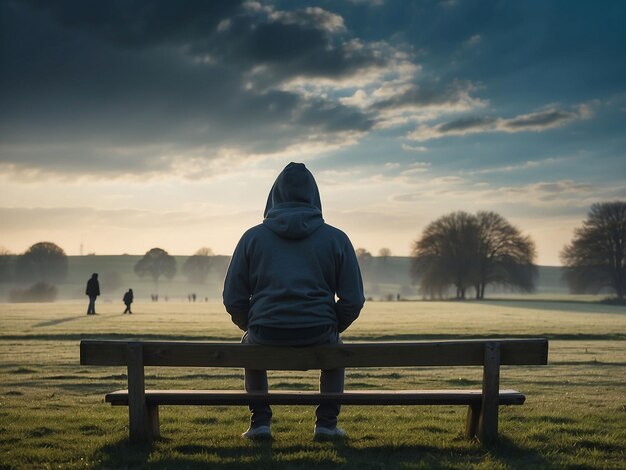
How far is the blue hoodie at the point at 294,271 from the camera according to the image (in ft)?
18.5

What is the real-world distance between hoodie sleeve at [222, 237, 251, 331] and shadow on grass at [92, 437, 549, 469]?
1.17m

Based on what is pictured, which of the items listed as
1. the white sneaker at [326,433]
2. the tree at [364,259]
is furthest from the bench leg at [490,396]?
the tree at [364,259]

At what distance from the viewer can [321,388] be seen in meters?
5.97

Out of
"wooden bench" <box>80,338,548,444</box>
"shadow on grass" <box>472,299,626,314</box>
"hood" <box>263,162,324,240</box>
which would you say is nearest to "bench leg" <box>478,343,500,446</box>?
"wooden bench" <box>80,338,548,444</box>

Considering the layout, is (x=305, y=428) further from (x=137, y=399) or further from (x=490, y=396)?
(x=490, y=396)

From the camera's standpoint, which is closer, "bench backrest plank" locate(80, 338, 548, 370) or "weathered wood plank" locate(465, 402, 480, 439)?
"bench backrest plank" locate(80, 338, 548, 370)

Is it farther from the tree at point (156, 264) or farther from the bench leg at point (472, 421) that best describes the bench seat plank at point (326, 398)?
the tree at point (156, 264)

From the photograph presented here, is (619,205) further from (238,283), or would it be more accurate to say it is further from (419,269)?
(238,283)

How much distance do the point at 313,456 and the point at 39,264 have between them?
143 metres

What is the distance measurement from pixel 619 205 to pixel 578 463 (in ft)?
287

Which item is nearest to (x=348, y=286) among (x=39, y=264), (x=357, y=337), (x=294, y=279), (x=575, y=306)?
(x=294, y=279)

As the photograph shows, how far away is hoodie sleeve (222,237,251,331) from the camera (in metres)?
5.89

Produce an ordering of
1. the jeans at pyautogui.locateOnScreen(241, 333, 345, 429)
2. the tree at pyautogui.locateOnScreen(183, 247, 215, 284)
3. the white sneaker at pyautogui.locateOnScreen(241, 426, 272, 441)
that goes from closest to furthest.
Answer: the jeans at pyautogui.locateOnScreen(241, 333, 345, 429) → the white sneaker at pyautogui.locateOnScreen(241, 426, 272, 441) → the tree at pyautogui.locateOnScreen(183, 247, 215, 284)

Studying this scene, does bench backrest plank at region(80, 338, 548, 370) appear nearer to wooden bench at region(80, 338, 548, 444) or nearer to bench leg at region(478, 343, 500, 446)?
wooden bench at region(80, 338, 548, 444)
